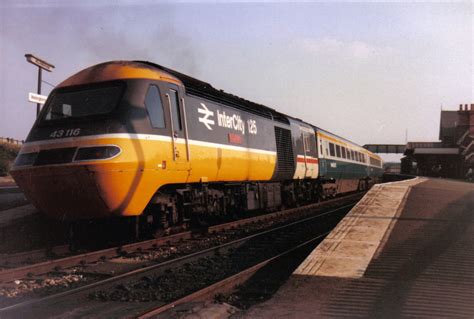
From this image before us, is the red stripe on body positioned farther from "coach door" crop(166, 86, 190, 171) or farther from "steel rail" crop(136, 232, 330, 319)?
"steel rail" crop(136, 232, 330, 319)

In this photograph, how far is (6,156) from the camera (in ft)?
124

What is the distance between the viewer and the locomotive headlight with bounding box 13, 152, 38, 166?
8.11 metres

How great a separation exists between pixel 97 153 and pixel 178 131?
2.04 m

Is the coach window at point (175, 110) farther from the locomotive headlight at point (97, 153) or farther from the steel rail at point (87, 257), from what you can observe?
the steel rail at point (87, 257)

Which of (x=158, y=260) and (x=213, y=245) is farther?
(x=213, y=245)

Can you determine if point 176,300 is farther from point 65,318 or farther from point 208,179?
point 208,179

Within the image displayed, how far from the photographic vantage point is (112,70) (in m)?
8.76

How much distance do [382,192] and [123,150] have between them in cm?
1084

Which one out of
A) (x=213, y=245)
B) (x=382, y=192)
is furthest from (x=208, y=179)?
(x=382, y=192)

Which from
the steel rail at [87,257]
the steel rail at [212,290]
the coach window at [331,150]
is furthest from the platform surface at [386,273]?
the coach window at [331,150]

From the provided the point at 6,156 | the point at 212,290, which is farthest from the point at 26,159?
Result: the point at 6,156

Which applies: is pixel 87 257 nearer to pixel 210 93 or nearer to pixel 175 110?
pixel 175 110

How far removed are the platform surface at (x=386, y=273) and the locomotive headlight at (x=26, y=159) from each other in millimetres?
5055

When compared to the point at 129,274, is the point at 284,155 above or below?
above
